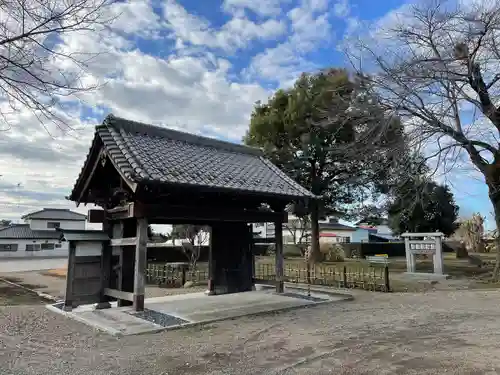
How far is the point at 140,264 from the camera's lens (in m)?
8.21

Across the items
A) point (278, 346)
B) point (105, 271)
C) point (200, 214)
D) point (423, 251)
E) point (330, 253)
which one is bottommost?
point (278, 346)

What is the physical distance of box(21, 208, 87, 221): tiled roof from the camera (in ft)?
168

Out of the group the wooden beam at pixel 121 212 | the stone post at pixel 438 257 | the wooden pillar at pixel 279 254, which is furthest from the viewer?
the stone post at pixel 438 257

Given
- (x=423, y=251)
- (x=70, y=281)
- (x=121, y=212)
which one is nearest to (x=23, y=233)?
(x=70, y=281)

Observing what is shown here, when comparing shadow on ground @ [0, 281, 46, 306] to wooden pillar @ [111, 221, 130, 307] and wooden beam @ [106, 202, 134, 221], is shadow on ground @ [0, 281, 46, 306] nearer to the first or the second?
wooden pillar @ [111, 221, 130, 307]

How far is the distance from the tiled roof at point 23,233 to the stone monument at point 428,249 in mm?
39413

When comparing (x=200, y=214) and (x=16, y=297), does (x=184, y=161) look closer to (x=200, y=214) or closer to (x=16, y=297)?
(x=200, y=214)

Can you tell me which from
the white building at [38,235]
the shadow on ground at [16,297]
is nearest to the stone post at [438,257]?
the shadow on ground at [16,297]

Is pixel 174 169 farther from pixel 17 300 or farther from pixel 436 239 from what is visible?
pixel 436 239

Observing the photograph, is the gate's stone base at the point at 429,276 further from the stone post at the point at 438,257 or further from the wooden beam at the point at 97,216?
the wooden beam at the point at 97,216

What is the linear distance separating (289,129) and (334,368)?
19275 mm

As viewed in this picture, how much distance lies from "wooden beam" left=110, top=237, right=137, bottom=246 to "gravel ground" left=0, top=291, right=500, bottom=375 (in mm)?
1893

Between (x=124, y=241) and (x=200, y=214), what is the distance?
6.02 ft

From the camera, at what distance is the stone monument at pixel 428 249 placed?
57.4ft
